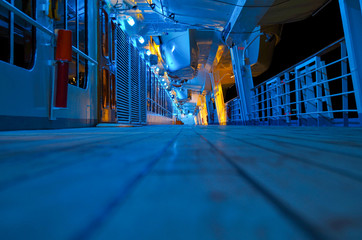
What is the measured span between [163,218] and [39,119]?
2.46 metres

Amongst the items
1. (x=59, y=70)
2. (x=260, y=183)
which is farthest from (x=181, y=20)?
(x=260, y=183)

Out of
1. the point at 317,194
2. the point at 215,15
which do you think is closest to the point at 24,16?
the point at 317,194

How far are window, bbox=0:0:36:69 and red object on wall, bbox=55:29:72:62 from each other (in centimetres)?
23

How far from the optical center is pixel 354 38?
201 centimetres

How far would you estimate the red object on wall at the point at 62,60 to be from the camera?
2200mm

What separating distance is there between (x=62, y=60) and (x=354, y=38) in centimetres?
311

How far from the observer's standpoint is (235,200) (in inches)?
7.5

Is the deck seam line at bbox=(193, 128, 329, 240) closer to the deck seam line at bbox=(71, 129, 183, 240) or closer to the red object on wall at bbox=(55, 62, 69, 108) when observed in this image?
the deck seam line at bbox=(71, 129, 183, 240)

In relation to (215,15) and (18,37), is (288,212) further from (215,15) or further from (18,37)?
(215,15)

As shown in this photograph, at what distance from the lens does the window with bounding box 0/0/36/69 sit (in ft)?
6.09

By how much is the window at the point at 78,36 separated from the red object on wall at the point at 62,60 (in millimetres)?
773

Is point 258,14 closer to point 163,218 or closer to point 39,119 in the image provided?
point 39,119

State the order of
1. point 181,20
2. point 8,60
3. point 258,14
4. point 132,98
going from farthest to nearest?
1. point 132,98
2. point 181,20
3. point 258,14
4. point 8,60

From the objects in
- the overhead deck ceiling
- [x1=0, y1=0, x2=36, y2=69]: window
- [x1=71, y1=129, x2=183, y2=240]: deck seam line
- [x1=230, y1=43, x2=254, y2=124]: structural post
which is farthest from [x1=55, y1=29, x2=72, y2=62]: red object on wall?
[x1=230, y1=43, x2=254, y2=124]: structural post
